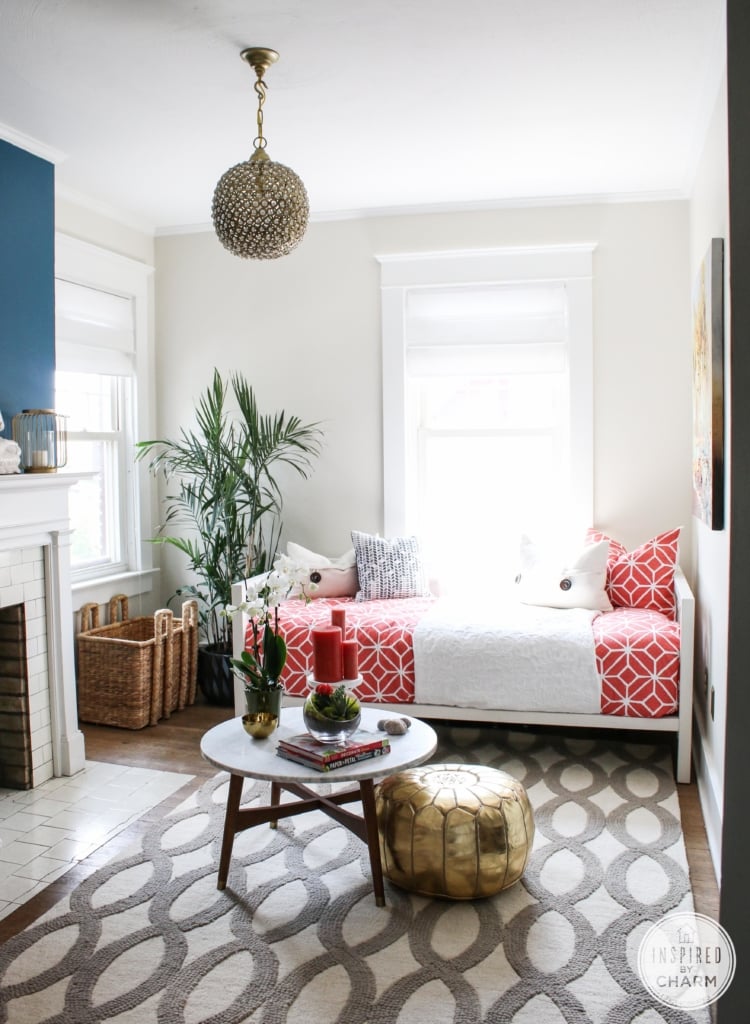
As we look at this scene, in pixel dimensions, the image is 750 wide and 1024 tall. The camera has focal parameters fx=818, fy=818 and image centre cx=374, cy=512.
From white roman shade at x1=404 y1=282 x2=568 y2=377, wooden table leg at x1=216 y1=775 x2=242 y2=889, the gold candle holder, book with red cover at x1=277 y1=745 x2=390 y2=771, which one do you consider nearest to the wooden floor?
wooden table leg at x1=216 y1=775 x2=242 y2=889

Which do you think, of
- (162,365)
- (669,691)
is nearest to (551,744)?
(669,691)

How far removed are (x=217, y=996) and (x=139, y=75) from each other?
2.82m

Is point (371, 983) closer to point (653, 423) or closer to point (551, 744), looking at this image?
point (551, 744)

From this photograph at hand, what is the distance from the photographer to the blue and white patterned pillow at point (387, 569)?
13.9 ft

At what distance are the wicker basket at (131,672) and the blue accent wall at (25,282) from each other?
1.20 m

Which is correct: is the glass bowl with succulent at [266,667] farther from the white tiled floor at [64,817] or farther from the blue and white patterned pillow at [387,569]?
the blue and white patterned pillow at [387,569]

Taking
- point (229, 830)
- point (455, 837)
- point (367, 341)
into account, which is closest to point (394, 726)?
point (455, 837)

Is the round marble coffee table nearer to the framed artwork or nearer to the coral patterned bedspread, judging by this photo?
the coral patterned bedspread

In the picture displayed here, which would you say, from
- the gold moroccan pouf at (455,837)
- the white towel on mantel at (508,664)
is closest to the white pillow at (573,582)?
the white towel on mantel at (508,664)

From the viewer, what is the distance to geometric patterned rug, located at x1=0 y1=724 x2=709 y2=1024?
1.89 metres

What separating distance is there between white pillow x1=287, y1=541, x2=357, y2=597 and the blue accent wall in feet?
4.93

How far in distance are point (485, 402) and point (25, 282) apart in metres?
2.42

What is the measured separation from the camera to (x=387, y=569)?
13.9 feet

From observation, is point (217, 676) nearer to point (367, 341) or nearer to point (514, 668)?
point (514, 668)
